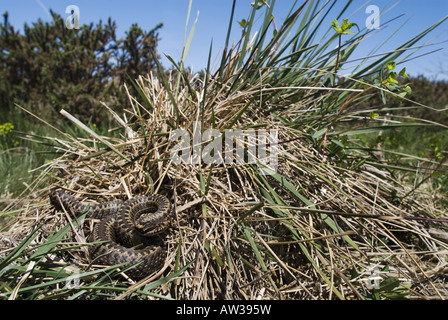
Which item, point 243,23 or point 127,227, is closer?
point 127,227

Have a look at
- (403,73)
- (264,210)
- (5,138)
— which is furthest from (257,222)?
(5,138)

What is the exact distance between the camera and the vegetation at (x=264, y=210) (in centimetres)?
197

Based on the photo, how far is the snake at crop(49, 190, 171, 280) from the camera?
219cm

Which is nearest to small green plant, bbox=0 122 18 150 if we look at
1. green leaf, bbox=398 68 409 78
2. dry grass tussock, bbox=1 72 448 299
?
dry grass tussock, bbox=1 72 448 299

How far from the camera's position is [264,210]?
7.72 feet

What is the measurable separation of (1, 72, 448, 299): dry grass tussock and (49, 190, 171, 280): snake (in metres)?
0.09

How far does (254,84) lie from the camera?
291 cm

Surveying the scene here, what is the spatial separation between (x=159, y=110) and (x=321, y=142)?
1.55 meters

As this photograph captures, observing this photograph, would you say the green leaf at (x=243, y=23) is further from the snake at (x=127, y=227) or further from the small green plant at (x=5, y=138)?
the small green plant at (x=5, y=138)

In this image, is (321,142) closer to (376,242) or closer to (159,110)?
(376,242)

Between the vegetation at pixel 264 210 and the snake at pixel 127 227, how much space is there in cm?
10

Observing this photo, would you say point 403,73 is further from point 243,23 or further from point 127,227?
point 127,227

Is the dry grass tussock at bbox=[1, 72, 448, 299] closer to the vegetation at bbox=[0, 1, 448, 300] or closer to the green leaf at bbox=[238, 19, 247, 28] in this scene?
the vegetation at bbox=[0, 1, 448, 300]

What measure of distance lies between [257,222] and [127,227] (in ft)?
3.78
